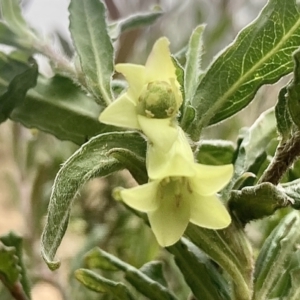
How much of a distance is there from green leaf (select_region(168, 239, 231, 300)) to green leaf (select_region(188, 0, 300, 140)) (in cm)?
12

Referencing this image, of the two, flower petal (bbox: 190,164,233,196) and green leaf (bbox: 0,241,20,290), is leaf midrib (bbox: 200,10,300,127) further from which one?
green leaf (bbox: 0,241,20,290)

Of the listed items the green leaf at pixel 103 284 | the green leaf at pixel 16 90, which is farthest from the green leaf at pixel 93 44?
the green leaf at pixel 103 284

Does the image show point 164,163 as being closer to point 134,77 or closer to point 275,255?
point 134,77

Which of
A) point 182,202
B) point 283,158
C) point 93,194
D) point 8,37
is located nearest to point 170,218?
point 182,202

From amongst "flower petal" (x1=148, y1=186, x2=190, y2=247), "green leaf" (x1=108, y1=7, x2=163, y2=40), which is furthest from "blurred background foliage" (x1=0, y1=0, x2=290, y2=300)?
"flower petal" (x1=148, y1=186, x2=190, y2=247)

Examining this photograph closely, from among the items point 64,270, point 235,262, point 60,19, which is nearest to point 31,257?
point 64,270

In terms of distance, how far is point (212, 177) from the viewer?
310 millimetres

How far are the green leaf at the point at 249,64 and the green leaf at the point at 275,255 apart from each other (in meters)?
0.12

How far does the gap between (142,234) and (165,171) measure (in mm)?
614

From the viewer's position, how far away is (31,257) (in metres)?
0.92

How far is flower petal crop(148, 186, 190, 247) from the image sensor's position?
33 centimetres

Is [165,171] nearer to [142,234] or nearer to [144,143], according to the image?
[144,143]

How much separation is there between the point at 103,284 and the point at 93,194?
1.79ft

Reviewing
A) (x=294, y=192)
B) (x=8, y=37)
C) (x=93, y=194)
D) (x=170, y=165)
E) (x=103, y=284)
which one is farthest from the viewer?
(x=93, y=194)
